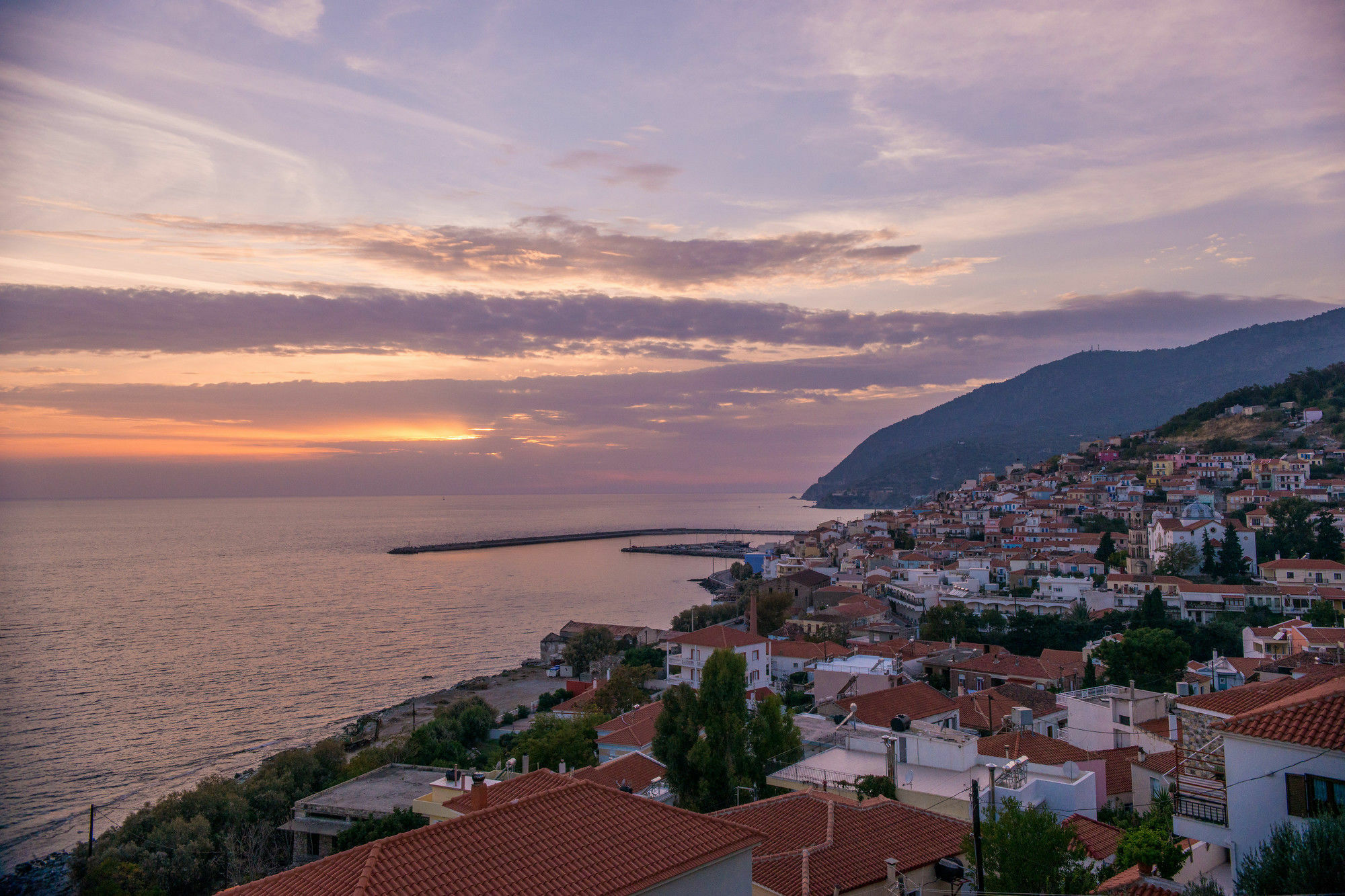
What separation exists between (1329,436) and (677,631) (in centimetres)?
5557

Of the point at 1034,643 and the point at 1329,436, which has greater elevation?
the point at 1329,436

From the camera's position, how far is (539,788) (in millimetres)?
7637

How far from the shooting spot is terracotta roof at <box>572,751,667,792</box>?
1479 centimetres

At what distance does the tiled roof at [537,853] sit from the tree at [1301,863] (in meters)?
3.42

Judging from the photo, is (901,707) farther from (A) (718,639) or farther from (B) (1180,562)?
(B) (1180,562)

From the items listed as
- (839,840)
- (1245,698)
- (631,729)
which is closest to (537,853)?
(839,840)

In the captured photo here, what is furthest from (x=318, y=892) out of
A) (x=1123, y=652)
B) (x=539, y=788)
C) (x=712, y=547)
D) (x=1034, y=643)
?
(x=712, y=547)

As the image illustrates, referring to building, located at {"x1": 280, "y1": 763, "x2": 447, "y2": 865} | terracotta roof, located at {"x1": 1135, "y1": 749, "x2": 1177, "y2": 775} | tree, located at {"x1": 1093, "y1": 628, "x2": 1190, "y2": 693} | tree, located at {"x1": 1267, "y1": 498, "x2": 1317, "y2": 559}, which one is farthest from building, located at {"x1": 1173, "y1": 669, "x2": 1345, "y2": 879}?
tree, located at {"x1": 1267, "y1": 498, "x2": 1317, "y2": 559}

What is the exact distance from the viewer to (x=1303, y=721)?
620 centimetres

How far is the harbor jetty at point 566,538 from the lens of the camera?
354 ft

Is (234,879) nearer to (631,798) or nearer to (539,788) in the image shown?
(539,788)

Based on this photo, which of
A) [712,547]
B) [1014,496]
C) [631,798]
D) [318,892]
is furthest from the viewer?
[712,547]

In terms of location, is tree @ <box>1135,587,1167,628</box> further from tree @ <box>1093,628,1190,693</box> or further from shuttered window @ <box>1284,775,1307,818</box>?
shuttered window @ <box>1284,775,1307,818</box>

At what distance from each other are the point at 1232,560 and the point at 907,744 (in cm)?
3681
